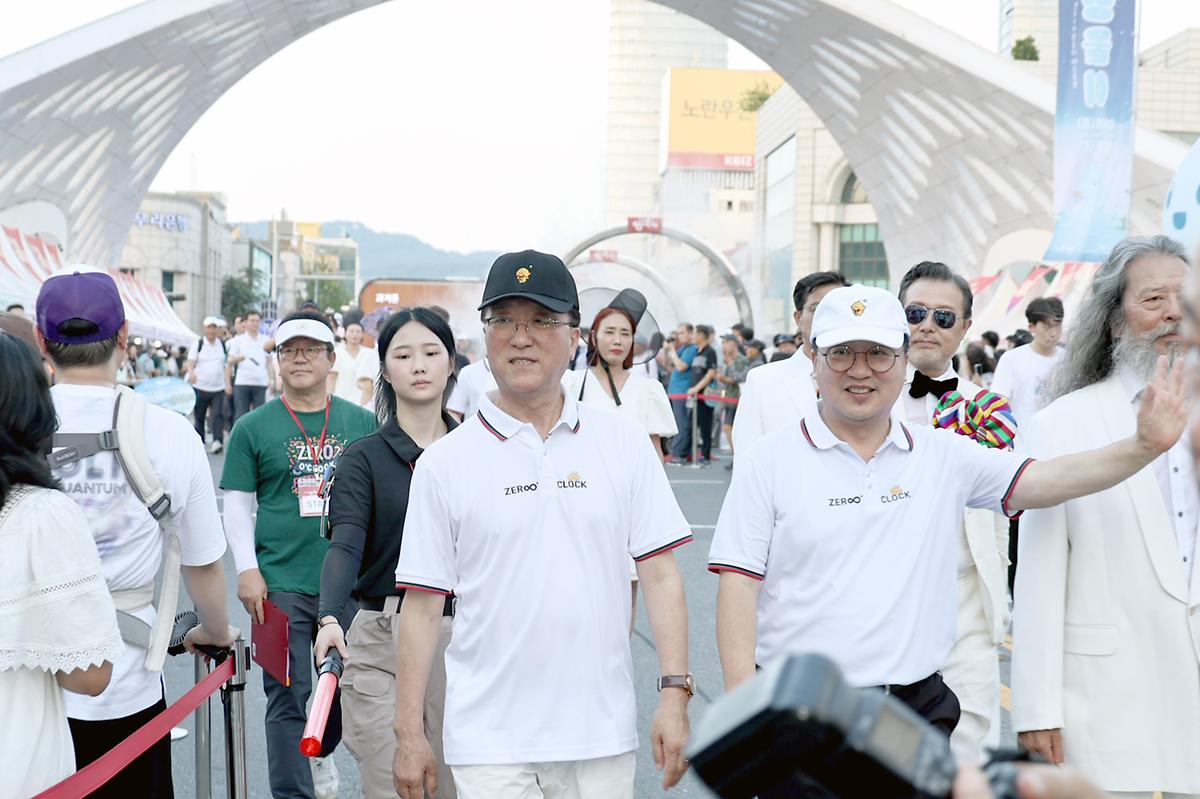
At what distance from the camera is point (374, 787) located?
13.1 ft

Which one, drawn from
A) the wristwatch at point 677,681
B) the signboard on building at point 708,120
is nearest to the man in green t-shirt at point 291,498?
the wristwatch at point 677,681

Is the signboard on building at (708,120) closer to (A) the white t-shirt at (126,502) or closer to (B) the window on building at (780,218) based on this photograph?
(B) the window on building at (780,218)

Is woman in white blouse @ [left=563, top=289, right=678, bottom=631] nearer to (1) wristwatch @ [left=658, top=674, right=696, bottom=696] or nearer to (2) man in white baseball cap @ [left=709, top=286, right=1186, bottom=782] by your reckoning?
(2) man in white baseball cap @ [left=709, top=286, right=1186, bottom=782]

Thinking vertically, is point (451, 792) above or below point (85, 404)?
below

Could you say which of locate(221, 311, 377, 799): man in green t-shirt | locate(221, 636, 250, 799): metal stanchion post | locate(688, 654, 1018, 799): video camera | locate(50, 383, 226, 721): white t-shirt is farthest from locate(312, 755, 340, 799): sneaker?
locate(688, 654, 1018, 799): video camera

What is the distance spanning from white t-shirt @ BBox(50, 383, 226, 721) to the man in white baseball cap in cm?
158

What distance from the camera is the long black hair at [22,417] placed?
2.75 meters

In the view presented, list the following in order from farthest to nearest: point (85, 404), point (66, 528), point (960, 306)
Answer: point (960, 306) < point (85, 404) < point (66, 528)

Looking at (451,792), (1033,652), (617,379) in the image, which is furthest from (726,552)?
(617,379)

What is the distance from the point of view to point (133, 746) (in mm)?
3332

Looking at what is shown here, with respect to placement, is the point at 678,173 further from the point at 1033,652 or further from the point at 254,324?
the point at 1033,652

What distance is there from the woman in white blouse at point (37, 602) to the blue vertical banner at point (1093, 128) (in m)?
15.3

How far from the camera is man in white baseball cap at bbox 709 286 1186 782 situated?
3.09 m

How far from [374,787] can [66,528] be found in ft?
5.29
